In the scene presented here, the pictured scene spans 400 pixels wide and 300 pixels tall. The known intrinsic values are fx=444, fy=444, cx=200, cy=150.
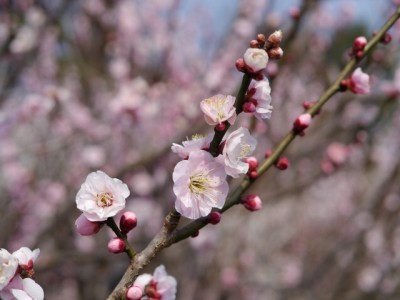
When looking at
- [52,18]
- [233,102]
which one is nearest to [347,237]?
[52,18]

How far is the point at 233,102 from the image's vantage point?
1070 mm

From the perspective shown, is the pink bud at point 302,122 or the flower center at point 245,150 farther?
the pink bud at point 302,122

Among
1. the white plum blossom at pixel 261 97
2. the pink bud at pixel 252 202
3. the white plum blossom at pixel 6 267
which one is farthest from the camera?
the pink bud at pixel 252 202

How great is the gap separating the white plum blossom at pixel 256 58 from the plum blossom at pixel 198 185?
0.78ft

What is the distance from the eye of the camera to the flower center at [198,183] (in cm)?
112

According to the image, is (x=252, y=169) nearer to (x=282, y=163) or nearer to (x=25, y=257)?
(x=282, y=163)

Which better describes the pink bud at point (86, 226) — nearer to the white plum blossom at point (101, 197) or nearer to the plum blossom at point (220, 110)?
the white plum blossom at point (101, 197)

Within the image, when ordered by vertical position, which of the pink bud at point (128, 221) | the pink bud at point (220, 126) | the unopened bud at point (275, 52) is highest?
the unopened bud at point (275, 52)

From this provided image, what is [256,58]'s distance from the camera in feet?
3.40

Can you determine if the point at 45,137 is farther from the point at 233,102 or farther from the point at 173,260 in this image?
the point at 233,102

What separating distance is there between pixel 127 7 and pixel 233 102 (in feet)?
28.2

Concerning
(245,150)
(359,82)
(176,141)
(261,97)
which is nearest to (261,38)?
(261,97)

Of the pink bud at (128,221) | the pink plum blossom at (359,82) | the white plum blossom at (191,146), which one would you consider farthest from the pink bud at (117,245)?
the pink plum blossom at (359,82)

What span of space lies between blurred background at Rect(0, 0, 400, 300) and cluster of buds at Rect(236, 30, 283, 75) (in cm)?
113
